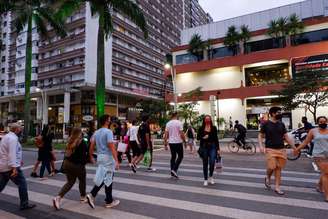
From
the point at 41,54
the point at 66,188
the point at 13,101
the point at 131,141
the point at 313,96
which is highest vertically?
the point at 41,54

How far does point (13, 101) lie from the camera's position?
55250 mm

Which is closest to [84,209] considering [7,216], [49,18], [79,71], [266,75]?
[7,216]

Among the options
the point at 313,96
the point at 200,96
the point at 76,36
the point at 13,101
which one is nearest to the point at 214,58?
the point at 200,96

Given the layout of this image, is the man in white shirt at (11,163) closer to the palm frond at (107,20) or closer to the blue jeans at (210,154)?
the blue jeans at (210,154)

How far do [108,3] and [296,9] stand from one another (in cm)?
3119

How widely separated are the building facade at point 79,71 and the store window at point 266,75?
67.8ft

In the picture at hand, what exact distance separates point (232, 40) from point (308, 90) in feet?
50.3

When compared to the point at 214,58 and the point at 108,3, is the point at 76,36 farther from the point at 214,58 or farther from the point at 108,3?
the point at 108,3

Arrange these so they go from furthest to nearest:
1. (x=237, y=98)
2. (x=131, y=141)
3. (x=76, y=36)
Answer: (x=76, y=36) → (x=237, y=98) → (x=131, y=141)

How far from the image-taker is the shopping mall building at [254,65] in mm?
32438

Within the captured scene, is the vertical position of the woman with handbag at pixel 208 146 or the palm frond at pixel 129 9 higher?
the palm frond at pixel 129 9

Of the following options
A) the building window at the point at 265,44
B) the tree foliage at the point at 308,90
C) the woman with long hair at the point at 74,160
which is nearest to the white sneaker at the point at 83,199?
the woman with long hair at the point at 74,160

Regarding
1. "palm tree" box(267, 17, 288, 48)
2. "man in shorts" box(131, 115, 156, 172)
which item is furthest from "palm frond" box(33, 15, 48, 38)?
"palm tree" box(267, 17, 288, 48)

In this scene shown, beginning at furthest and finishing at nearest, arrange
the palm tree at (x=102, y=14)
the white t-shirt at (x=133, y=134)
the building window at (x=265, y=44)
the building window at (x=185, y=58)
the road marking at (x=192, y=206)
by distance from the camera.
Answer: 1. the building window at (x=185, y=58)
2. the building window at (x=265, y=44)
3. the palm tree at (x=102, y=14)
4. the white t-shirt at (x=133, y=134)
5. the road marking at (x=192, y=206)
